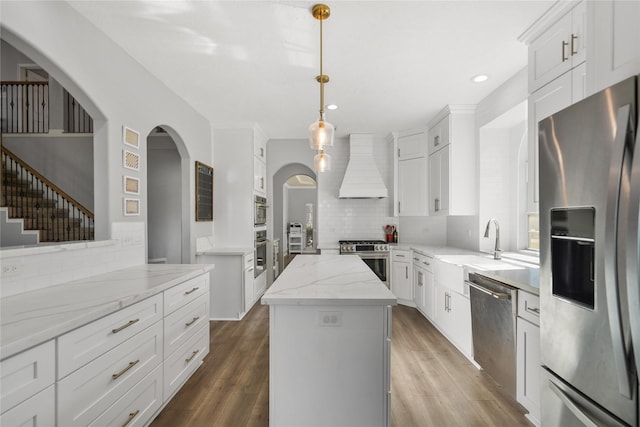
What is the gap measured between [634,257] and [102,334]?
2195 millimetres

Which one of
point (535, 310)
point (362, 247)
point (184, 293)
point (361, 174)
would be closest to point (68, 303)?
point (184, 293)

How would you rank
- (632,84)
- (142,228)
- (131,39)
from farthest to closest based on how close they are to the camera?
(142,228) → (131,39) → (632,84)

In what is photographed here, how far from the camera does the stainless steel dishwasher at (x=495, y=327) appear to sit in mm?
2078

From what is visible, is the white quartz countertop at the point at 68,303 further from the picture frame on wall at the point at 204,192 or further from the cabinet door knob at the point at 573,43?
the cabinet door knob at the point at 573,43

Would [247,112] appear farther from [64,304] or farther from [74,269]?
[64,304]

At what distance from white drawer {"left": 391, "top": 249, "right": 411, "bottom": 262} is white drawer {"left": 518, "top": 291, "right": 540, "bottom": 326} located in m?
2.52

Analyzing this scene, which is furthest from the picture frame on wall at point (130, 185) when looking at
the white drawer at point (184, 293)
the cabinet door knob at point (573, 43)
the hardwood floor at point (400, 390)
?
the cabinet door knob at point (573, 43)

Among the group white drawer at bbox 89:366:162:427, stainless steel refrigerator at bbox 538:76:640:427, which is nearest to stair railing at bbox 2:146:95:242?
white drawer at bbox 89:366:162:427

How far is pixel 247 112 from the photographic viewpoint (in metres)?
4.04

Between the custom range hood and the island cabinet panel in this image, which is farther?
the custom range hood

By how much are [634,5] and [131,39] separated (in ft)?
9.73

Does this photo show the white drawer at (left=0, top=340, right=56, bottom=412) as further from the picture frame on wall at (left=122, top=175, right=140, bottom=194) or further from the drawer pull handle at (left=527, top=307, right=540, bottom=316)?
the drawer pull handle at (left=527, top=307, right=540, bottom=316)

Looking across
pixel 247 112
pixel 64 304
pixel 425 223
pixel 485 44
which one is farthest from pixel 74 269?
pixel 425 223

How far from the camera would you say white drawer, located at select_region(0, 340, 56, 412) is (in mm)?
1036
